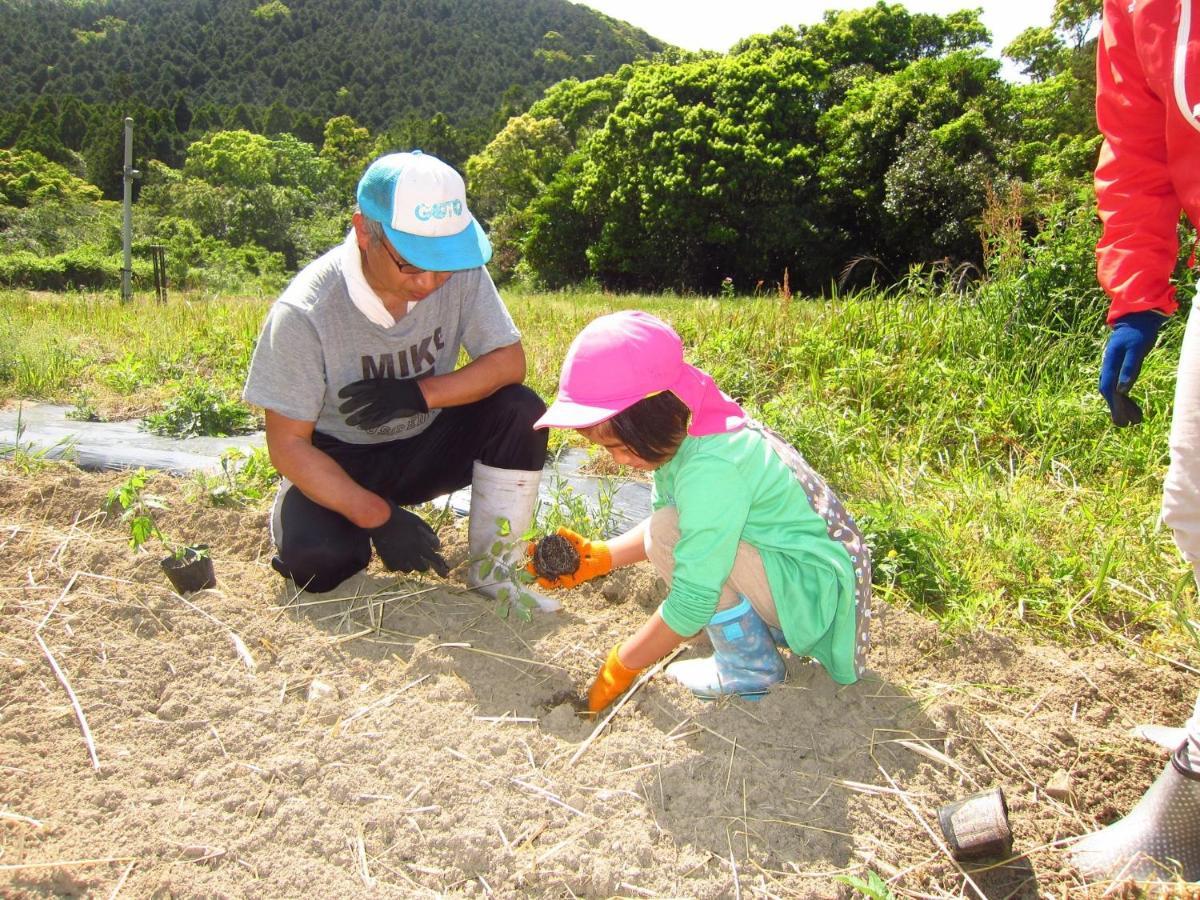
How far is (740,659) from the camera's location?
1.93 m

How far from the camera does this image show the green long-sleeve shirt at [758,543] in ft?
5.53

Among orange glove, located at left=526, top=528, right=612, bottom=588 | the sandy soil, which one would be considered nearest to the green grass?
the sandy soil

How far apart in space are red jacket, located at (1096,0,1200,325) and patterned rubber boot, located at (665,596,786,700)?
1.01 m

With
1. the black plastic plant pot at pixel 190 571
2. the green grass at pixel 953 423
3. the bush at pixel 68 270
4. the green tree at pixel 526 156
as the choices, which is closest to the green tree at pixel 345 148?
the bush at pixel 68 270

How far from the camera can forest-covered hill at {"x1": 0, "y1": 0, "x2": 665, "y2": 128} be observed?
70.8m

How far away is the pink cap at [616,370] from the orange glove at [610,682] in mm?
581

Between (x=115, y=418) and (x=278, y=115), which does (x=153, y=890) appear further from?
(x=278, y=115)

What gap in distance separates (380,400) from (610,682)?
38.0 inches

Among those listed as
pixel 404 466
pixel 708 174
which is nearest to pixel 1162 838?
pixel 404 466

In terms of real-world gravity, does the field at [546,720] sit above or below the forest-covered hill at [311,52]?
below

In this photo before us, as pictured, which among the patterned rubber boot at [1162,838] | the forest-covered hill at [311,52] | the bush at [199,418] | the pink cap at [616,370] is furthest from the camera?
the forest-covered hill at [311,52]

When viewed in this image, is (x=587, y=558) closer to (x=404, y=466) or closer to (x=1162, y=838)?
(x=404, y=466)

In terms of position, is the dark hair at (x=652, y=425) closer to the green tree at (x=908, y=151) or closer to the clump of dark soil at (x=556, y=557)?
the clump of dark soil at (x=556, y=557)

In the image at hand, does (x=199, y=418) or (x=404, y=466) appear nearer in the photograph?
(x=404, y=466)
